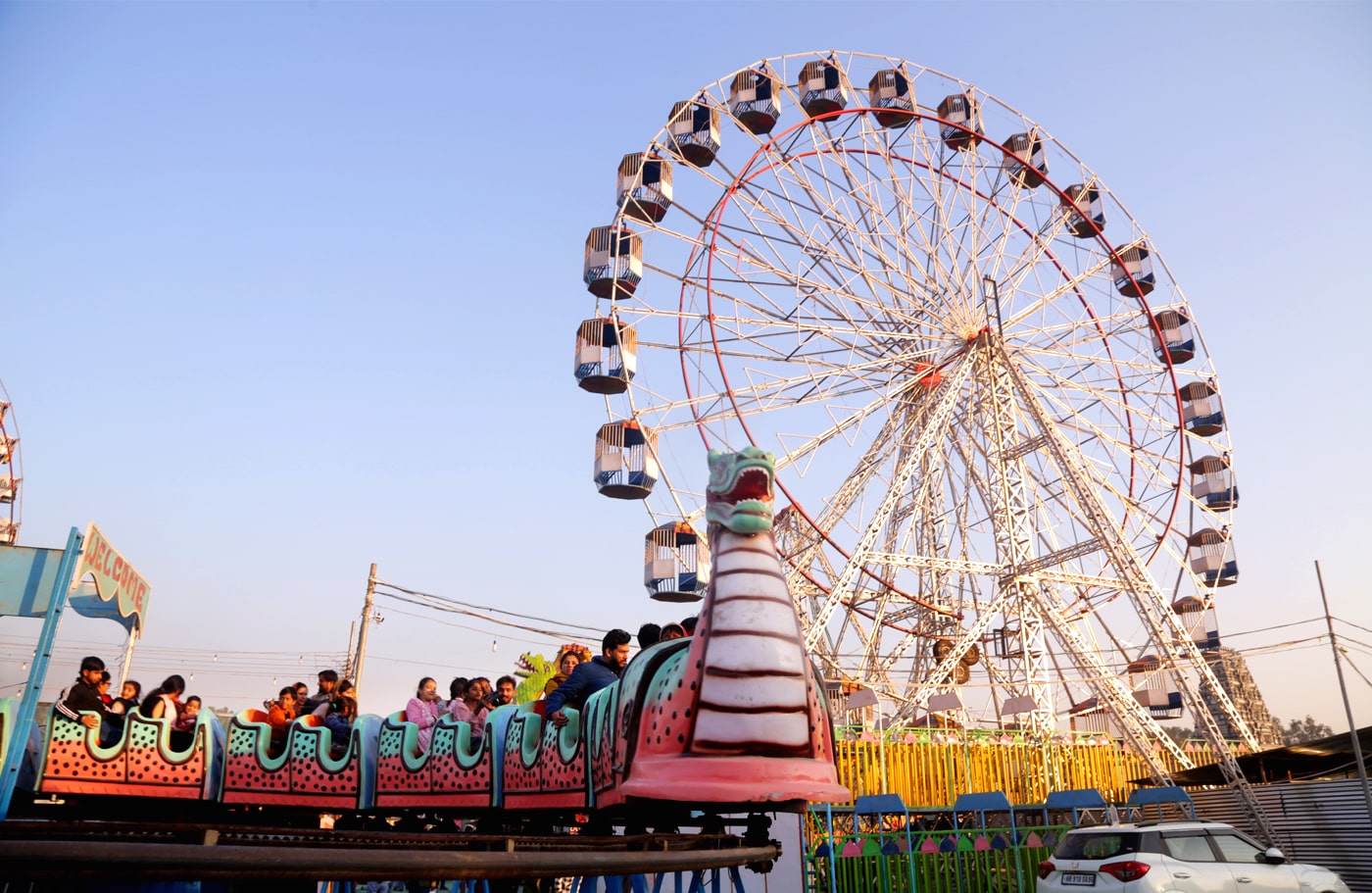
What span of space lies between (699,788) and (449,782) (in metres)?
2.67

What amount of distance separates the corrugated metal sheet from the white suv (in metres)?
3.67

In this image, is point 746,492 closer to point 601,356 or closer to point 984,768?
point 984,768

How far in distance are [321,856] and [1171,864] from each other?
7.47 meters

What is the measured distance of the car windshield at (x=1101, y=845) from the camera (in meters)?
8.34

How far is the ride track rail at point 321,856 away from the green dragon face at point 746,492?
4.92ft

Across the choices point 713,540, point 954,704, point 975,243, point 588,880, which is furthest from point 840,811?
point 975,243

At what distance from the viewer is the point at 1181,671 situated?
17922 mm

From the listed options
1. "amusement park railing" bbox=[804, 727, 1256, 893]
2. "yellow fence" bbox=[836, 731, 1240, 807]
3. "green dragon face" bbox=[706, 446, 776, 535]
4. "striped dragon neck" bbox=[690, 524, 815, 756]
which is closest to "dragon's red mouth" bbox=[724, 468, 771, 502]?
"green dragon face" bbox=[706, 446, 776, 535]

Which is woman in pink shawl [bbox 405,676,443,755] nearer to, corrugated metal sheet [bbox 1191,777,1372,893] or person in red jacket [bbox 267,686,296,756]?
person in red jacket [bbox 267,686,296,756]

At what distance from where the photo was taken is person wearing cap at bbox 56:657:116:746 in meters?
6.52

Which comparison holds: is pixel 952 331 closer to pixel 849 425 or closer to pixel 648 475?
pixel 849 425

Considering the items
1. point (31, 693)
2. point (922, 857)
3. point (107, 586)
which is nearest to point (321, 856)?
point (31, 693)

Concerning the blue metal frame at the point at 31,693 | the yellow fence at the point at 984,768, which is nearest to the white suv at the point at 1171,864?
the yellow fence at the point at 984,768

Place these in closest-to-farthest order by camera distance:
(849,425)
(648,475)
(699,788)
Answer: (699,788) → (648,475) → (849,425)
